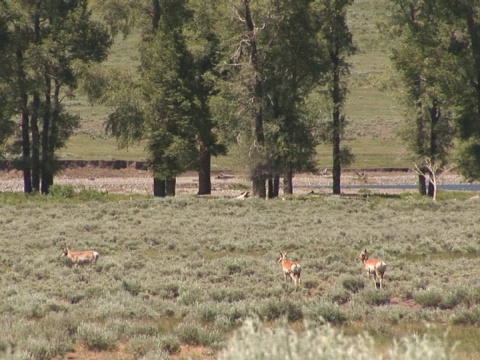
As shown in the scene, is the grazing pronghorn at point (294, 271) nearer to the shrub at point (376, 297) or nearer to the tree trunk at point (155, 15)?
the shrub at point (376, 297)

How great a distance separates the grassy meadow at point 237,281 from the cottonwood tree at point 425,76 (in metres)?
9.32

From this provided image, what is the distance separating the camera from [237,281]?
59.9 ft

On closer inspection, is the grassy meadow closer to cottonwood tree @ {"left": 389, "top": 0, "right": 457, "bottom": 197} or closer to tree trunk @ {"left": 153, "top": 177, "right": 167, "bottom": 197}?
cottonwood tree @ {"left": 389, "top": 0, "right": 457, "bottom": 197}

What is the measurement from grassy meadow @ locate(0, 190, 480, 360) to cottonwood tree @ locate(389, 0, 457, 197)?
9322 millimetres

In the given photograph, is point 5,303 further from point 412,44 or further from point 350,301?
point 412,44

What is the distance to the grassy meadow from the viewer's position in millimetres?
11312

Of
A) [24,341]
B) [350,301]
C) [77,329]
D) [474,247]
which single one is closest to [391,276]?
[350,301]

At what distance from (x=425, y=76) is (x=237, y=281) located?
28229 millimetres

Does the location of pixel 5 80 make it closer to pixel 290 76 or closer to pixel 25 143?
pixel 25 143

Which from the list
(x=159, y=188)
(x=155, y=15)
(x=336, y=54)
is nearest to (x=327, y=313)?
(x=159, y=188)

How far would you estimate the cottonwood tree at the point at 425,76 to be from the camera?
137 feet

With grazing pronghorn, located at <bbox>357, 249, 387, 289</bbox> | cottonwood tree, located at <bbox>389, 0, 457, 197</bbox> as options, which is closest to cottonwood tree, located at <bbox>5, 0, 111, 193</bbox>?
cottonwood tree, located at <bbox>389, 0, 457, 197</bbox>

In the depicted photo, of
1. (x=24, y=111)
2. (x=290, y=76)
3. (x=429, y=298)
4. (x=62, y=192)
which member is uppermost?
(x=290, y=76)

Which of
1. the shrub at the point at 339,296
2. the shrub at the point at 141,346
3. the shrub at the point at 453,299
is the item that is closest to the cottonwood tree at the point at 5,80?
the shrub at the point at 339,296
